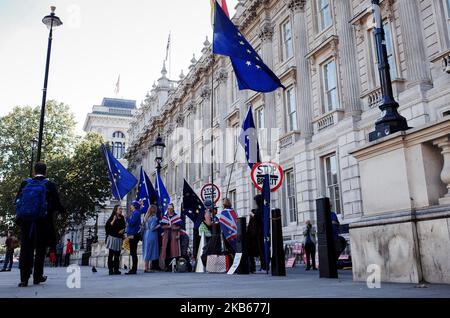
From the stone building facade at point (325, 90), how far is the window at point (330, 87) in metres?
0.04

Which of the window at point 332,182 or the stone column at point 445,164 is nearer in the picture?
the stone column at point 445,164

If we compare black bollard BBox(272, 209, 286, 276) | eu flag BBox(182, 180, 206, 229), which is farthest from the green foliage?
black bollard BBox(272, 209, 286, 276)

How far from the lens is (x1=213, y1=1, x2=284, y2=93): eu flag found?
9.41 m

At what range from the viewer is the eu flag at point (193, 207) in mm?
14094

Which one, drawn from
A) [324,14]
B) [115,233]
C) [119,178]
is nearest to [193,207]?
[119,178]

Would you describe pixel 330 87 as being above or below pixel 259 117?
below

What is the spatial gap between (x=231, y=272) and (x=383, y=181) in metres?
5.15

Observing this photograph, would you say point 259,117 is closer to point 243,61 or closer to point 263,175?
point 263,175

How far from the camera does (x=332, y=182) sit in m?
17.5

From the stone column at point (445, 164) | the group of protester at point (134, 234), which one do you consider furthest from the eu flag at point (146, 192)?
the stone column at point (445, 164)

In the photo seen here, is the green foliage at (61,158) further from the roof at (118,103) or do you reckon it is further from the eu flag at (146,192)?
the roof at (118,103)

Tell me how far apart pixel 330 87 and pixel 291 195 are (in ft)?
17.4

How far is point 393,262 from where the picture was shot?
17.1 feet

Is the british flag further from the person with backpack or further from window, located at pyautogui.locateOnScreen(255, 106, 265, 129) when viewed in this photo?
window, located at pyautogui.locateOnScreen(255, 106, 265, 129)
